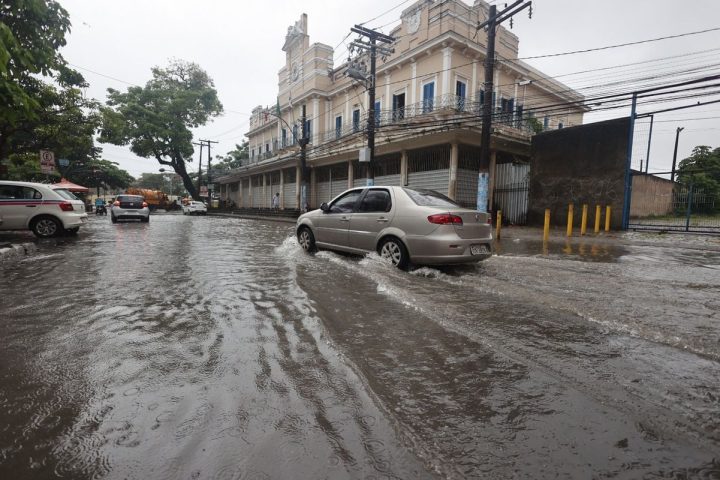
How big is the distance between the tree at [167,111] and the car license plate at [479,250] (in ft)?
132

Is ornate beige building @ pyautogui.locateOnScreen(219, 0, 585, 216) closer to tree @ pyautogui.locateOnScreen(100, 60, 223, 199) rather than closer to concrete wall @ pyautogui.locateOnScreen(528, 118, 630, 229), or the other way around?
concrete wall @ pyautogui.locateOnScreen(528, 118, 630, 229)

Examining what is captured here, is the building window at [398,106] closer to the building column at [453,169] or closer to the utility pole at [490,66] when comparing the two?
the building column at [453,169]

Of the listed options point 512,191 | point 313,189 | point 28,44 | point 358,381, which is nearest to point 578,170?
point 512,191

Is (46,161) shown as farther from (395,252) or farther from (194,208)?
(194,208)

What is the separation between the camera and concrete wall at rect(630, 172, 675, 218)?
53.5ft

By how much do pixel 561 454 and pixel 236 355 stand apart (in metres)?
2.24

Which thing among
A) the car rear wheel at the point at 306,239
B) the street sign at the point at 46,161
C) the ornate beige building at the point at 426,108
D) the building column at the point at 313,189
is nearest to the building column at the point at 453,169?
the ornate beige building at the point at 426,108

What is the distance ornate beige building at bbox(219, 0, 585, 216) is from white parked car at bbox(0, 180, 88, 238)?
1274 centimetres

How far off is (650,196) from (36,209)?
24550 millimetres

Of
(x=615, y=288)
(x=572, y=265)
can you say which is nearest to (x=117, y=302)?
(x=615, y=288)

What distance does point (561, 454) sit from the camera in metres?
1.84

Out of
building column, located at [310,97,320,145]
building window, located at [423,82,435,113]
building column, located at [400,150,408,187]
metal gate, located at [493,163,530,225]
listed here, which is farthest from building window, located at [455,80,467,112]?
building column, located at [310,97,320,145]

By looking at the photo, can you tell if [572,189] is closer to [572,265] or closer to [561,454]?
[572,265]

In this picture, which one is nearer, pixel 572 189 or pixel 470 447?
pixel 470 447
